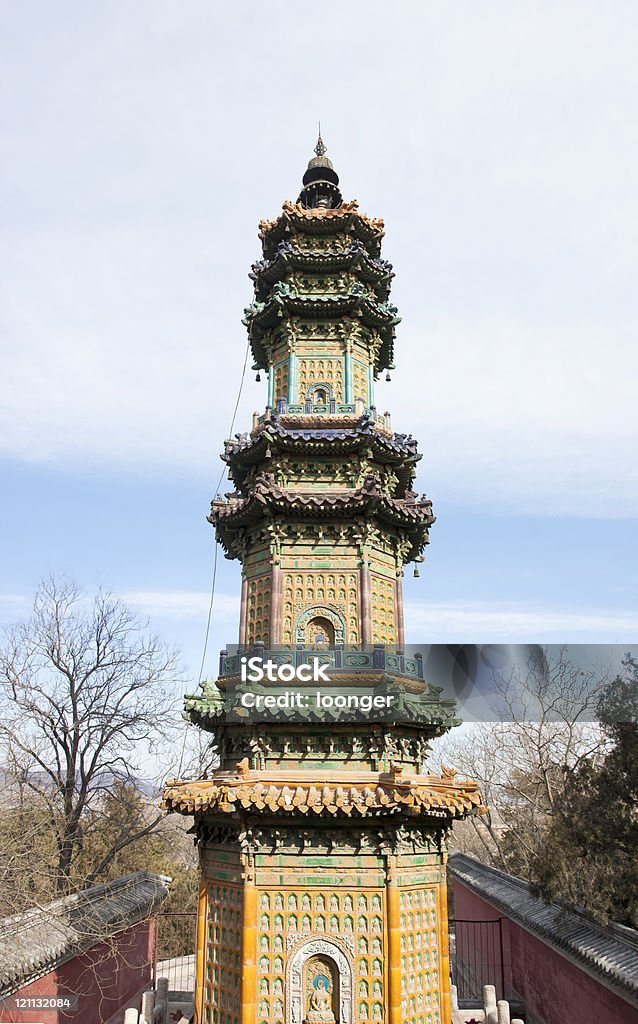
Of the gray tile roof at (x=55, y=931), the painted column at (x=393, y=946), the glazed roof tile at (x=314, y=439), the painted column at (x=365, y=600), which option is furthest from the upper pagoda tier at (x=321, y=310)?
the gray tile roof at (x=55, y=931)

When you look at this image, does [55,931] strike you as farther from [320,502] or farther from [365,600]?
[320,502]

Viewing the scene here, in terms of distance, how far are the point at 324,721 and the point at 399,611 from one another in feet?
10.6

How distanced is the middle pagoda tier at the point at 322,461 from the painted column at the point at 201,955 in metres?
4.56

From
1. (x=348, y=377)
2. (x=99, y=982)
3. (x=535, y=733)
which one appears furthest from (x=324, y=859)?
(x=535, y=733)

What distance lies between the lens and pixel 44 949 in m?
14.7

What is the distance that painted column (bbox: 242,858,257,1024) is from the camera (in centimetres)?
1066

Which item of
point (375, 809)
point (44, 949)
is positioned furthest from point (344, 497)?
point (44, 949)

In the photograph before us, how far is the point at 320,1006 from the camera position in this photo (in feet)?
35.5

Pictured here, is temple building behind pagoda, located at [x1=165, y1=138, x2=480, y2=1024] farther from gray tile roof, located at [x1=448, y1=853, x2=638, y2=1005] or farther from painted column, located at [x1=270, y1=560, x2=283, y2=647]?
gray tile roof, located at [x1=448, y1=853, x2=638, y2=1005]

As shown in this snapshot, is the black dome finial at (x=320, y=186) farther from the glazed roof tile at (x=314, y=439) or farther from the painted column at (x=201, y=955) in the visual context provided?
the painted column at (x=201, y=955)

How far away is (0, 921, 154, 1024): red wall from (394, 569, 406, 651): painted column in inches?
425

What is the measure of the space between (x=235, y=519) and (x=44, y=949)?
10067 mm

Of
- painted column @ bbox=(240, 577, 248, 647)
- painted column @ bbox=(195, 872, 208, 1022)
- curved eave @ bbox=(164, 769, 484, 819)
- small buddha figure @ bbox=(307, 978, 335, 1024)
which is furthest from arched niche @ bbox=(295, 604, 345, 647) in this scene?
small buddha figure @ bbox=(307, 978, 335, 1024)

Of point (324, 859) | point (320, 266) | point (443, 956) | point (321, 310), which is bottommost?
point (443, 956)
